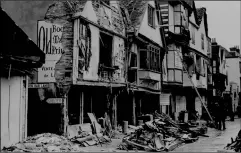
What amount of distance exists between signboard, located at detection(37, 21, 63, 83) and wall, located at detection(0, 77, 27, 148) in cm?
317

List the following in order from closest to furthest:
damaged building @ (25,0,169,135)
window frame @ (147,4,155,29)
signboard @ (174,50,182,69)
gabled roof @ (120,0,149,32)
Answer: damaged building @ (25,0,169,135)
gabled roof @ (120,0,149,32)
window frame @ (147,4,155,29)
signboard @ (174,50,182,69)

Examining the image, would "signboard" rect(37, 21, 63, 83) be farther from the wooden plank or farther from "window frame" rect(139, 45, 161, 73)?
"window frame" rect(139, 45, 161, 73)

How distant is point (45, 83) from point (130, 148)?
525cm

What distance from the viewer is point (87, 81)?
16750mm

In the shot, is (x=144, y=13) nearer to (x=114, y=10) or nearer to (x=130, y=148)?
(x=114, y=10)

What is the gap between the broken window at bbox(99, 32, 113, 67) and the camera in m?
19.2

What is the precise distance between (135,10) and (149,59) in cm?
364

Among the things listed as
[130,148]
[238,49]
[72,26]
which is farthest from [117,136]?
[238,49]

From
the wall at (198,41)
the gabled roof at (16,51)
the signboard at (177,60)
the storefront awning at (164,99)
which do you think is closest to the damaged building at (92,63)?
the gabled roof at (16,51)

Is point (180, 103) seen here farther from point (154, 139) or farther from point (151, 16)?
point (154, 139)

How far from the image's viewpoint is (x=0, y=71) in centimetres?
1114

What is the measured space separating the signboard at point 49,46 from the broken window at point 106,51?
352cm

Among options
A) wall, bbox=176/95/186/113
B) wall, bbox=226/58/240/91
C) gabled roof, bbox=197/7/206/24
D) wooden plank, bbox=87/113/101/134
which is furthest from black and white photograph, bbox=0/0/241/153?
wall, bbox=226/58/240/91

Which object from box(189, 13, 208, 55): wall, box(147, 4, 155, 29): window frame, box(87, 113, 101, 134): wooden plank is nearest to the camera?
box(87, 113, 101, 134): wooden plank
